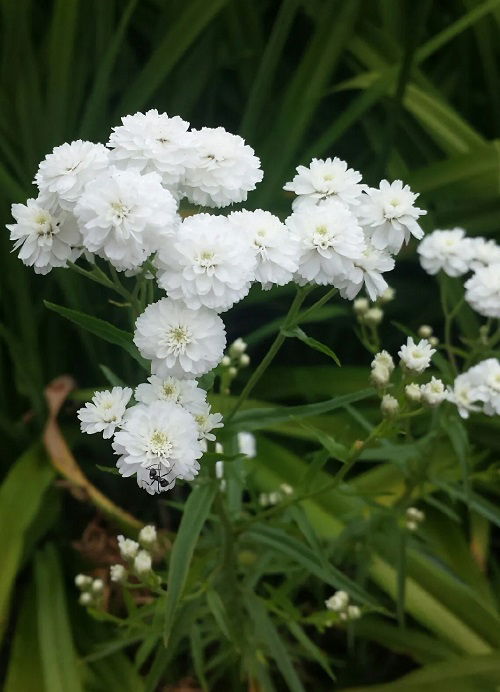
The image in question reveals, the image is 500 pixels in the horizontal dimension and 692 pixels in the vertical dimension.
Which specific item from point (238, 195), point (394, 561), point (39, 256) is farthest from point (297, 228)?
point (394, 561)

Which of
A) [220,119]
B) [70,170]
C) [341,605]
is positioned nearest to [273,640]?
[341,605]

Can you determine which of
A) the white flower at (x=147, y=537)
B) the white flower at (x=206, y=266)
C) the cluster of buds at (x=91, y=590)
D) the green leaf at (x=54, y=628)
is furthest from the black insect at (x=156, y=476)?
the green leaf at (x=54, y=628)

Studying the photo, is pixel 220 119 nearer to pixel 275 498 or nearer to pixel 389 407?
pixel 275 498

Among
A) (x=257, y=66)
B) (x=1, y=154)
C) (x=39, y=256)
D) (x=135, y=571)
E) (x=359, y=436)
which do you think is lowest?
(x=135, y=571)

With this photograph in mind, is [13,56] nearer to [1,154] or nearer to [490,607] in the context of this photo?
[1,154]

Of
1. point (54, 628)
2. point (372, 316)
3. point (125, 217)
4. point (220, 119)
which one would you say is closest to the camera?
point (125, 217)

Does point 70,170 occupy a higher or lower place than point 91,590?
higher

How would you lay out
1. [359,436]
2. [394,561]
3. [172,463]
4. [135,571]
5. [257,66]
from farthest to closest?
[257,66], [359,436], [394,561], [135,571], [172,463]

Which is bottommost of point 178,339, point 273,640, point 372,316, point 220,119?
point 273,640
